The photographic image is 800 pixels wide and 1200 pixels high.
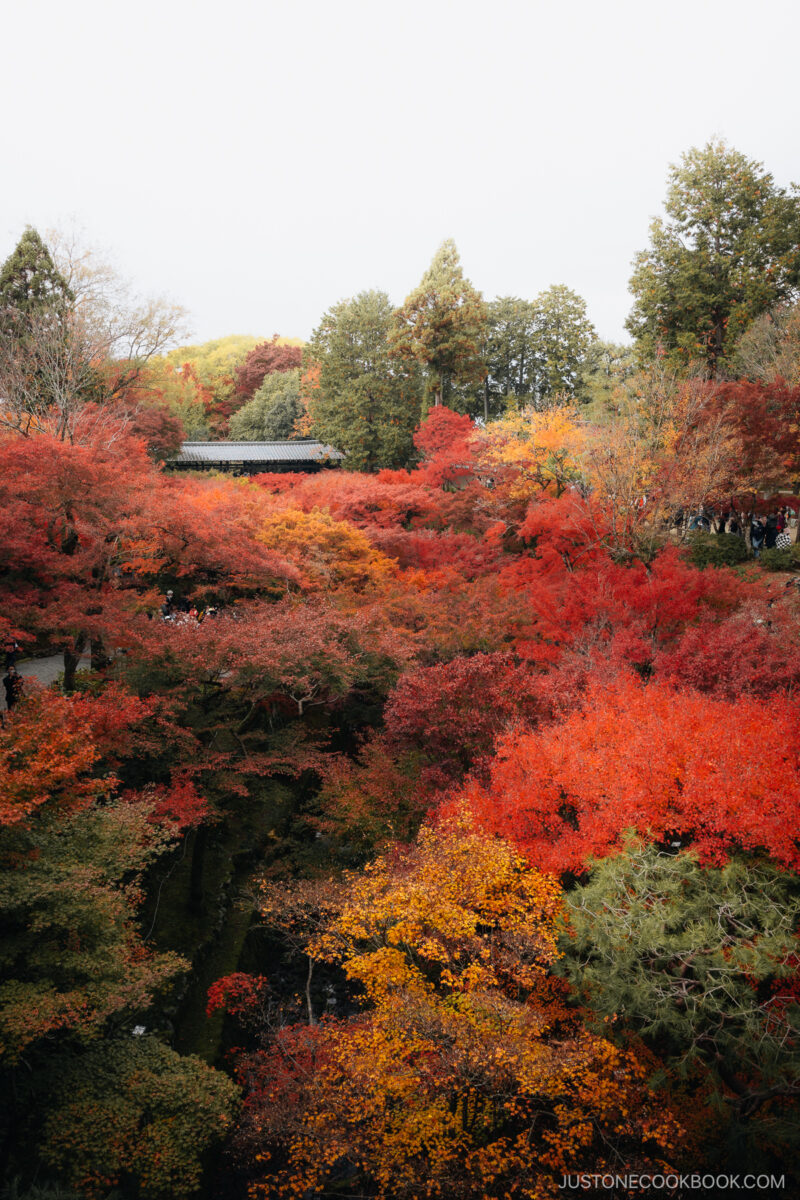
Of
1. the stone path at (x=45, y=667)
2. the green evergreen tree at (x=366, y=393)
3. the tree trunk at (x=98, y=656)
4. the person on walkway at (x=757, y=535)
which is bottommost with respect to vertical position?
the stone path at (x=45, y=667)

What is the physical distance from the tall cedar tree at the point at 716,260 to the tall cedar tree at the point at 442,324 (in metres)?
8.26

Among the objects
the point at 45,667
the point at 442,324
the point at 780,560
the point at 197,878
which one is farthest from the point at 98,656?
the point at 442,324

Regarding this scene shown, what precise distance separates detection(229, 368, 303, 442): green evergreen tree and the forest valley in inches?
674

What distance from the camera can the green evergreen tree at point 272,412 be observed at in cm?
4162

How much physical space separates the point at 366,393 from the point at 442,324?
4.81 m

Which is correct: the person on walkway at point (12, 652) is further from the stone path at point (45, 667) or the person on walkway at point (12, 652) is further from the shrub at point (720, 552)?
the shrub at point (720, 552)

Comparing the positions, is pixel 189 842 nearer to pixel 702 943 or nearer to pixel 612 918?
pixel 612 918

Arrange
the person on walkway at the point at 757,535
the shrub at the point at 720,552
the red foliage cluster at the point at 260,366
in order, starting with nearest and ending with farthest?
the shrub at the point at 720,552 < the person on walkway at the point at 757,535 < the red foliage cluster at the point at 260,366

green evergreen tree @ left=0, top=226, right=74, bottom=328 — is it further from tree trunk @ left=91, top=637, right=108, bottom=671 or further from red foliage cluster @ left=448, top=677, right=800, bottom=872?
red foliage cluster @ left=448, top=677, right=800, bottom=872

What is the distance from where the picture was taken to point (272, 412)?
42.1 metres

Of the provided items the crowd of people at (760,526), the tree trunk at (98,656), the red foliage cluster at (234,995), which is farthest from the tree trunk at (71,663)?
the crowd of people at (760,526)

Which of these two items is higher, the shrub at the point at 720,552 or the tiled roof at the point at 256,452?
the tiled roof at the point at 256,452

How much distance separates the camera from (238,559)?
16.4m

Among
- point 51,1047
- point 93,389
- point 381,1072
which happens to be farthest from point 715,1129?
point 93,389
